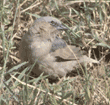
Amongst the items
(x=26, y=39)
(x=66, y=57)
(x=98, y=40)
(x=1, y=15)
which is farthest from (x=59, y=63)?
(x=1, y=15)

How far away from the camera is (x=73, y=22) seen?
475cm

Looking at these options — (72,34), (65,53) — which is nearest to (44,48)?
(65,53)

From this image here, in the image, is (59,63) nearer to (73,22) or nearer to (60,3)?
(73,22)

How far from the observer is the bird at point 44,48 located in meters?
3.69

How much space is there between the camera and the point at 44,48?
147 inches

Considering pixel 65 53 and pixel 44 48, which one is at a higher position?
pixel 44 48

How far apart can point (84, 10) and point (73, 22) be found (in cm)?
41

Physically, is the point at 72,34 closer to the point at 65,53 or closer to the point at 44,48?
the point at 65,53

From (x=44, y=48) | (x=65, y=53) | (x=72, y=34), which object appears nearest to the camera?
(x=44, y=48)

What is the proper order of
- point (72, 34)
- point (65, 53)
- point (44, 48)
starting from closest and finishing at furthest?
point (44, 48) → point (65, 53) → point (72, 34)

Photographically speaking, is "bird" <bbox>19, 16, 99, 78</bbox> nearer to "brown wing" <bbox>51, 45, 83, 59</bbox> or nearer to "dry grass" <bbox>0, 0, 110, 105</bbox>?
"brown wing" <bbox>51, 45, 83, 59</bbox>

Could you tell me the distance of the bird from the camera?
3688 mm

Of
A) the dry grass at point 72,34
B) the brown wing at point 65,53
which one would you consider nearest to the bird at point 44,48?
the brown wing at point 65,53

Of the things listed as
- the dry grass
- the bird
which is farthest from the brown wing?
the dry grass
